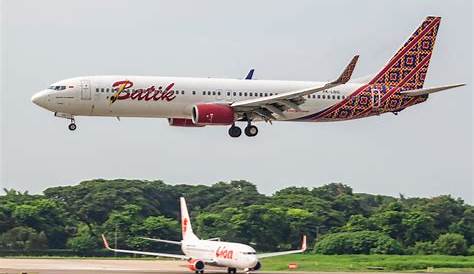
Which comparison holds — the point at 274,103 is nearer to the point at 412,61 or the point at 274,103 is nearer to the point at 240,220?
the point at 412,61

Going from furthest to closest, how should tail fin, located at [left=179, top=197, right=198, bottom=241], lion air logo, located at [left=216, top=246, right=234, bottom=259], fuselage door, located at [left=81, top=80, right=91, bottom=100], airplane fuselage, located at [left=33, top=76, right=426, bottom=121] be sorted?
tail fin, located at [left=179, top=197, right=198, bottom=241] → lion air logo, located at [left=216, top=246, right=234, bottom=259] → airplane fuselage, located at [left=33, top=76, right=426, bottom=121] → fuselage door, located at [left=81, top=80, right=91, bottom=100]

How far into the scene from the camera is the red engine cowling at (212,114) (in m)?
96.5

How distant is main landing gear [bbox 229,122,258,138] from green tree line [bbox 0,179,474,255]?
3537 cm

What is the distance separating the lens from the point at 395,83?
107375mm

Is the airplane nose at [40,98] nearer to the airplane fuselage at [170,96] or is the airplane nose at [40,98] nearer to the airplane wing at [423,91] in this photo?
the airplane fuselage at [170,96]

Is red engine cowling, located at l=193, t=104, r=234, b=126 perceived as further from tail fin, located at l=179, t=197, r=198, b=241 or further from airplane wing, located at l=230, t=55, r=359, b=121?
tail fin, located at l=179, t=197, r=198, b=241

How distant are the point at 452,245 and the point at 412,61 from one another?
32107mm

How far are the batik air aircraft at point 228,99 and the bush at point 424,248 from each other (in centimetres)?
3370

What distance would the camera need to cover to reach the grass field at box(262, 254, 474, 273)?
384 feet

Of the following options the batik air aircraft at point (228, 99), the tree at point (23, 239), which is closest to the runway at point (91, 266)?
the batik air aircraft at point (228, 99)

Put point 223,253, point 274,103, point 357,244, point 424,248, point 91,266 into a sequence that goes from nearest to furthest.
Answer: point 274,103, point 223,253, point 91,266, point 357,244, point 424,248

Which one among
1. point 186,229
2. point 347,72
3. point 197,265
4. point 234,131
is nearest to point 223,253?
point 197,265

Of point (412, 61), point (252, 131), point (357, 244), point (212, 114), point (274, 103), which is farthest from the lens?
point (357, 244)

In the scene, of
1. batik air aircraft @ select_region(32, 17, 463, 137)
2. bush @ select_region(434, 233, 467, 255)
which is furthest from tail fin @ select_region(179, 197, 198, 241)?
bush @ select_region(434, 233, 467, 255)
